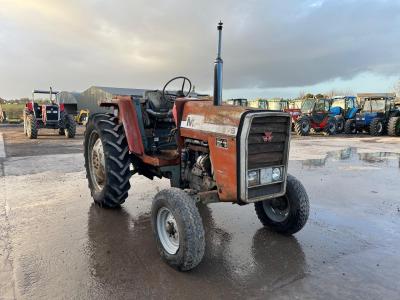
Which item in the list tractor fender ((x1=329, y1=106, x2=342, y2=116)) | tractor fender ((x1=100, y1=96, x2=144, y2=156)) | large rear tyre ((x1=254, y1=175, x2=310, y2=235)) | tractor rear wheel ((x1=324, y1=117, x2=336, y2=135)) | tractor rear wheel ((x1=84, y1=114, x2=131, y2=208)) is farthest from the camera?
tractor fender ((x1=329, y1=106, x2=342, y2=116))

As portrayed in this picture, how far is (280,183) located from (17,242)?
2.89 meters

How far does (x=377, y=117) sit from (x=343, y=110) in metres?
2.33

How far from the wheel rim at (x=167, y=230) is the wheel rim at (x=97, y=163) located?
72.3 inches

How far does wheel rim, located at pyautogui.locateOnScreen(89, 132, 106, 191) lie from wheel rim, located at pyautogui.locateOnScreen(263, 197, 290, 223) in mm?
2320

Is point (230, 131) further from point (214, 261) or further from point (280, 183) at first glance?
point (214, 261)

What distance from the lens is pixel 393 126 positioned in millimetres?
20188

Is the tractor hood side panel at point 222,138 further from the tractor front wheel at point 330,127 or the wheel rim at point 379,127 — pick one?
the wheel rim at point 379,127

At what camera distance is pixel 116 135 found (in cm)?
486

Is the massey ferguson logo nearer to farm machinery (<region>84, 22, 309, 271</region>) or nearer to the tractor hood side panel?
farm machinery (<region>84, 22, 309, 271</region>)

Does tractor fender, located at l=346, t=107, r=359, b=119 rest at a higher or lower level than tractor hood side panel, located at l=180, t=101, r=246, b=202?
higher

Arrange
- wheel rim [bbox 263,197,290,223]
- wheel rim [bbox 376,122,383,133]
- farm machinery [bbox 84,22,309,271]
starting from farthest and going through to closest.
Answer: wheel rim [bbox 376,122,383,133] → wheel rim [bbox 263,197,290,223] → farm machinery [bbox 84,22,309,271]

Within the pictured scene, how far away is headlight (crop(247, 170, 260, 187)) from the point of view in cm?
352

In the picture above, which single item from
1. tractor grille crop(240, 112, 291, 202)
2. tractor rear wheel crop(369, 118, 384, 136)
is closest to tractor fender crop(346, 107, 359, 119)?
tractor rear wheel crop(369, 118, 384, 136)

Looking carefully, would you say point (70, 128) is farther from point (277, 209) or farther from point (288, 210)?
point (288, 210)
